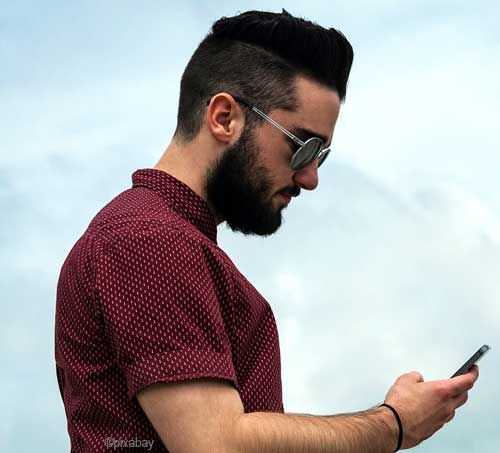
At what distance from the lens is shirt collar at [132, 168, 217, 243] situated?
4914mm

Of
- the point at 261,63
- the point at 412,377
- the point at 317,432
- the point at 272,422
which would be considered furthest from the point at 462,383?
the point at 261,63

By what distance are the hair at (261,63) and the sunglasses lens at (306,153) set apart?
231 mm

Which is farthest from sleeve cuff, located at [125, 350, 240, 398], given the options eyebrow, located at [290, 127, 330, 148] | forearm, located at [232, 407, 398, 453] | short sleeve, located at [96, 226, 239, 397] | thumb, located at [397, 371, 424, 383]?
eyebrow, located at [290, 127, 330, 148]

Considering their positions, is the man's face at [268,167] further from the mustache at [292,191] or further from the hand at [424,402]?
the hand at [424,402]

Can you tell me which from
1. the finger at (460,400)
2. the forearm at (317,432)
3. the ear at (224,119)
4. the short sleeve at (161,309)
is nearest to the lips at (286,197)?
the ear at (224,119)

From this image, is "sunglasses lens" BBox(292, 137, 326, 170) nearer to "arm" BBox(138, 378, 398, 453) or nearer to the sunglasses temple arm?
the sunglasses temple arm

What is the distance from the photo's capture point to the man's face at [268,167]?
5.07m

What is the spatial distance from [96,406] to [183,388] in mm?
555

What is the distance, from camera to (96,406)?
14.8 ft

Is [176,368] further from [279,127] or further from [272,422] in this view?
[279,127]

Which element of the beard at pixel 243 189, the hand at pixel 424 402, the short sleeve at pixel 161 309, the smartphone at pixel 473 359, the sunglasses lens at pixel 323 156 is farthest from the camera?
the sunglasses lens at pixel 323 156

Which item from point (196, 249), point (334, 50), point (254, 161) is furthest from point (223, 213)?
point (334, 50)

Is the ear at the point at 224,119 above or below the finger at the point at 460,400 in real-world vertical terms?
above

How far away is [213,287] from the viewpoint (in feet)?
14.8
